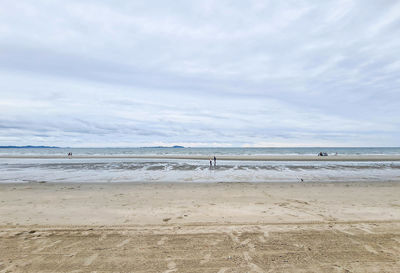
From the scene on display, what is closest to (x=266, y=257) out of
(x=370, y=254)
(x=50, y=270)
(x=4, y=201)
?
(x=370, y=254)

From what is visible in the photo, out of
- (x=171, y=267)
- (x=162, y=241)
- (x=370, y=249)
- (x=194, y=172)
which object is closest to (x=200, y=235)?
(x=162, y=241)

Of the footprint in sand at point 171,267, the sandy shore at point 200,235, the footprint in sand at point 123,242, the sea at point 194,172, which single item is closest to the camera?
the footprint in sand at point 171,267

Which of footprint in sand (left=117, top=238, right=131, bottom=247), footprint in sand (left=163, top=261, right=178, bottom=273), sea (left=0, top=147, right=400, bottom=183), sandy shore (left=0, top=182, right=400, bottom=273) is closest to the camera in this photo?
footprint in sand (left=163, top=261, right=178, bottom=273)

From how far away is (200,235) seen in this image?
6.66 metres

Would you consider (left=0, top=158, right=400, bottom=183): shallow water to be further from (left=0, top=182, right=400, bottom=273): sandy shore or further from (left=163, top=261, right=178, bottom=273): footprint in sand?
(left=163, top=261, right=178, bottom=273): footprint in sand

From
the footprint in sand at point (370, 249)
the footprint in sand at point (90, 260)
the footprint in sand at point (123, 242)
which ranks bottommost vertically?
the footprint in sand at point (90, 260)

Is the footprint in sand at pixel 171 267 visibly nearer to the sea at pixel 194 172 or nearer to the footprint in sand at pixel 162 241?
the footprint in sand at pixel 162 241

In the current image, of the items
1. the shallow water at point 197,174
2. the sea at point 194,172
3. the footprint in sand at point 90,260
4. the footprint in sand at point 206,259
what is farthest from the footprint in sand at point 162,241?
the shallow water at point 197,174

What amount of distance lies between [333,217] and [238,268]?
5248 millimetres

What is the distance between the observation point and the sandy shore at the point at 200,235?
5.02 metres

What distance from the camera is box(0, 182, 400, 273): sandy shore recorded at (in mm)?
5020

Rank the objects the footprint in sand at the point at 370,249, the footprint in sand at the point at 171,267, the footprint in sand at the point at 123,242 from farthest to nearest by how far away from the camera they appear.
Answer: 1. the footprint in sand at the point at 123,242
2. the footprint in sand at the point at 370,249
3. the footprint in sand at the point at 171,267

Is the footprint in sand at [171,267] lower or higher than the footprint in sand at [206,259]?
lower

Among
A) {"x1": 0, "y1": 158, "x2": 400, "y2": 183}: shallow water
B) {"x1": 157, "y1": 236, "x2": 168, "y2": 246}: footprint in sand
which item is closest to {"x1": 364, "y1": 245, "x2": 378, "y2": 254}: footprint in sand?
{"x1": 157, "y1": 236, "x2": 168, "y2": 246}: footprint in sand
